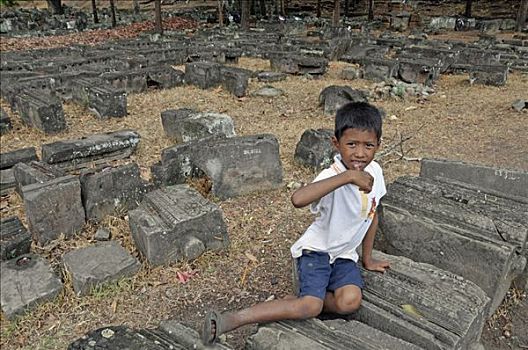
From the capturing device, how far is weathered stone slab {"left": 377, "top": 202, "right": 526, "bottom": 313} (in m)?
3.09

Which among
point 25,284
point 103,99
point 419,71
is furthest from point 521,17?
point 25,284

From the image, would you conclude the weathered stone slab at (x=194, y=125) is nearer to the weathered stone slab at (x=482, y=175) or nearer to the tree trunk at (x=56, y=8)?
the weathered stone slab at (x=482, y=175)

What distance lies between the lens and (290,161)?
20.5ft

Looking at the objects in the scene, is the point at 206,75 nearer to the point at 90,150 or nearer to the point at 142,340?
the point at 90,150

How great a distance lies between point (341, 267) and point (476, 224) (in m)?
1.16

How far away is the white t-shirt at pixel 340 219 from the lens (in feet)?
9.23

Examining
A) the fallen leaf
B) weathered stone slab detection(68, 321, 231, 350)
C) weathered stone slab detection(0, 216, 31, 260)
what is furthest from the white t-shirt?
weathered stone slab detection(0, 216, 31, 260)

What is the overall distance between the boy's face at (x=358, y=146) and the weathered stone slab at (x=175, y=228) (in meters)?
1.73

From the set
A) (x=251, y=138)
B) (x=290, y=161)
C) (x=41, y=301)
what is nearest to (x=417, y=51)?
(x=290, y=161)

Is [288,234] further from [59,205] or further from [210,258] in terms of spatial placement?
[59,205]

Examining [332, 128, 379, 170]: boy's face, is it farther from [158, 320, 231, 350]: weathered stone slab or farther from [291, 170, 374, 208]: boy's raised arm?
[158, 320, 231, 350]: weathered stone slab

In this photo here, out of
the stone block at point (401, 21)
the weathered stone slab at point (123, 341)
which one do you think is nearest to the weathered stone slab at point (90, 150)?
the weathered stone slab at point (123, 341)

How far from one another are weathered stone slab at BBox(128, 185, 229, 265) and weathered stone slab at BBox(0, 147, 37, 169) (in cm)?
242

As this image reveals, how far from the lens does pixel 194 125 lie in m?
6.48
